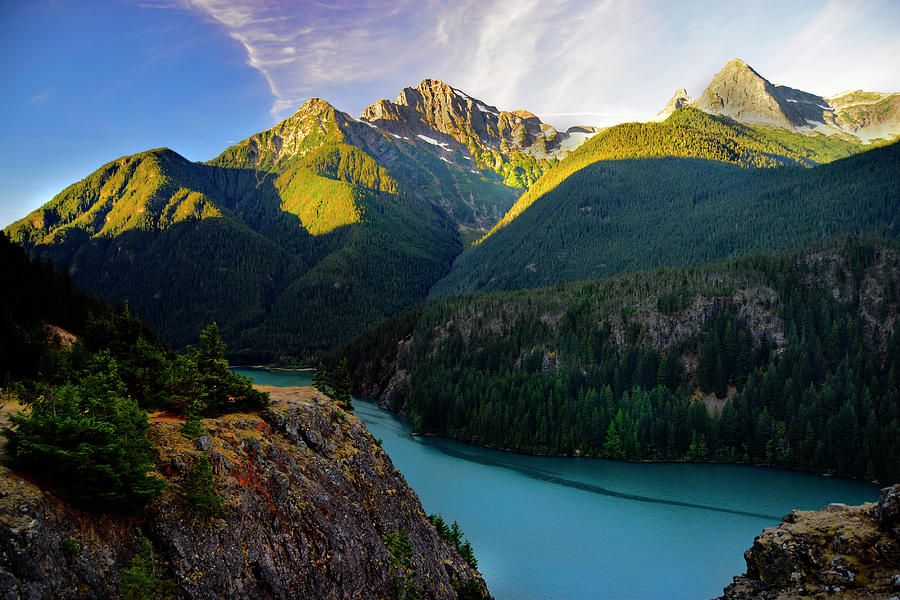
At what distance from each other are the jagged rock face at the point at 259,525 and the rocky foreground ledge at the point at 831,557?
53.5ft

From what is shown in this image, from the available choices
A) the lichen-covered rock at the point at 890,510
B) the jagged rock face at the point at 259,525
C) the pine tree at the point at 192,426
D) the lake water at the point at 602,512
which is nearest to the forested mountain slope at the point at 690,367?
the lake water at the point at 602,512

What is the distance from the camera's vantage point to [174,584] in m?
14.7

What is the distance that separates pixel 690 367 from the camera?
127m

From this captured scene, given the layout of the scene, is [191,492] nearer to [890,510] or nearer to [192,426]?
[192,426]

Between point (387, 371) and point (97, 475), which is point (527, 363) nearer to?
point (387, 371)

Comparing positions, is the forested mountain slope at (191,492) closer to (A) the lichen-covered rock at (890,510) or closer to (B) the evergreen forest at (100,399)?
(B) the evergreen forest at (100,399)

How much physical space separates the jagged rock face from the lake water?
86.1ft

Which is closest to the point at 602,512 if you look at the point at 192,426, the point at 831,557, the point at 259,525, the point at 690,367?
the point at 831,557

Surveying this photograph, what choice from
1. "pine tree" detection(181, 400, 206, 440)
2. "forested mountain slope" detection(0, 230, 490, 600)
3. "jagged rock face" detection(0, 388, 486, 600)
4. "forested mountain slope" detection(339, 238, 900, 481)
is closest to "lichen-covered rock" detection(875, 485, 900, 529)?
"forested mountain slope" detection(0, 230, 490, 600)

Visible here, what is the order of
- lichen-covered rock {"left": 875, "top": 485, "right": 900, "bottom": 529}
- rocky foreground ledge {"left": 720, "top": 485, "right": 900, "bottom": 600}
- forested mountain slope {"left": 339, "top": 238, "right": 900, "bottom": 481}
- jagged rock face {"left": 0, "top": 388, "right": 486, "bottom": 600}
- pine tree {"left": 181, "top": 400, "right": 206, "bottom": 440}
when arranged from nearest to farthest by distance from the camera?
jagged rock face {"left": 0, "top": 388, "right": 486, "bottom": 600} → rocky foreground ledge {"left": 720, "top": 485, "right": 900, "bottom": 600} → pine tree {"left": 181, "top": 400, "right": 206, "bottom": 440} → lichen-covered rock {"left": 875, "top": 485, "right": 900, "bottom": 529} → forested mountain slope {"left": 339, "top": 238, "right": 900, "bottom": 481}

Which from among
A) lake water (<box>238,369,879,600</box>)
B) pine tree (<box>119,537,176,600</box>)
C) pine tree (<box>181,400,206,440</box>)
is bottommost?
lake water (<box>238,369,879,600</box>)

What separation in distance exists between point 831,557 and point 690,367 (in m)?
116

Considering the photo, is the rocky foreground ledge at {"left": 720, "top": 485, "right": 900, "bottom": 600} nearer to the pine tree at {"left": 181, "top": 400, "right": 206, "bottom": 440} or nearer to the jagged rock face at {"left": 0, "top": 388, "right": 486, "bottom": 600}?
the jagged rock face at {"left": 0, "top": 388, "right": 486, "bottom": 600}

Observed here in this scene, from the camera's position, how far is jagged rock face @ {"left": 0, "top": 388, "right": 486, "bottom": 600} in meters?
12.4
